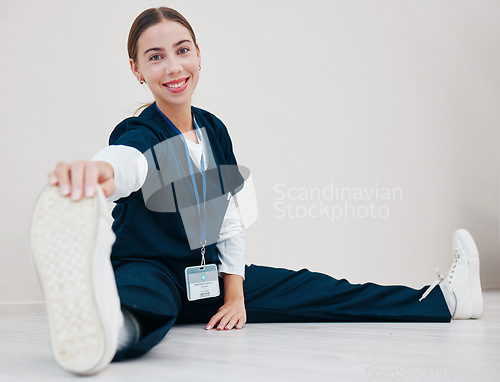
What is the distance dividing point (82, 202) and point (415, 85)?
251 cm

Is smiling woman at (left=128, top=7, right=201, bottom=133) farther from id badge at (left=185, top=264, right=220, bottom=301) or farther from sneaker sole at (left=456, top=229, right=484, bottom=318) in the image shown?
sneaker sole at (left=456, top=229, right=484, bottom=318)

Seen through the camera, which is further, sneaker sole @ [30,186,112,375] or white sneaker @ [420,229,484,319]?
white sneaker @ [420,229,484,319]

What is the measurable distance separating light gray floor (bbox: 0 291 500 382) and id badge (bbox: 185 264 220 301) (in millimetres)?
90

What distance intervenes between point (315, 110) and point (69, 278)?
206 cm

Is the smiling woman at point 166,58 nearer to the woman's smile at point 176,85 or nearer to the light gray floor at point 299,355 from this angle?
the woman's smile at point 176,85

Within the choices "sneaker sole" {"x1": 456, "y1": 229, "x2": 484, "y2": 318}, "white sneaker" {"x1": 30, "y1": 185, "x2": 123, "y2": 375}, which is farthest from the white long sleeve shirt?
"sneaker sole" {"x1": 456, "y1": 229, "x2": 484, "y2": 318}

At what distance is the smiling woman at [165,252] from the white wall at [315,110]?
700 millimetres

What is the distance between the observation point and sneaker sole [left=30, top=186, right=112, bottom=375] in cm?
74

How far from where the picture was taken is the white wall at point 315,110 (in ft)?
6.57

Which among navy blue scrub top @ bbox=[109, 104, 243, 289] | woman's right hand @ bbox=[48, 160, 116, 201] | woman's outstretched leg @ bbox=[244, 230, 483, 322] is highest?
woman's right hand @ bbox=[48, 160, 116, 201]

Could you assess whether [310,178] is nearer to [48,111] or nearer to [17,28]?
[48,111]

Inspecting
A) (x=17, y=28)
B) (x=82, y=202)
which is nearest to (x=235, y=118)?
(x=17, y=28)

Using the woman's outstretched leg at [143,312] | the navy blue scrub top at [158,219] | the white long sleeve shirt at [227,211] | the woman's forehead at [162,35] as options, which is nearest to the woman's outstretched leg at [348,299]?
the white long sleeve shirt at [227,211]

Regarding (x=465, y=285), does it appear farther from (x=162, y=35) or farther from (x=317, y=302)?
(x=162, y=35)
